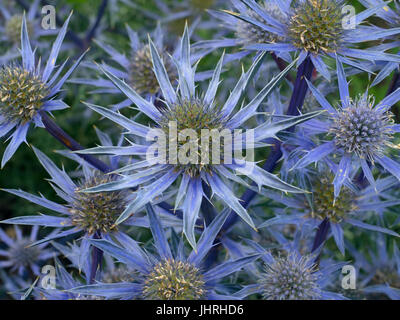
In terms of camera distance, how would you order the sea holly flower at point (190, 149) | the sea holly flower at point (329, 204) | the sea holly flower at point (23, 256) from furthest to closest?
the sea holly flower at point (23, 256), the sea holly flower at point (329, 204), the sea holly flower at point (190, 149)

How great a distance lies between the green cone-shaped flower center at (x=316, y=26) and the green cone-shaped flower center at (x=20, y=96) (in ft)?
3.40

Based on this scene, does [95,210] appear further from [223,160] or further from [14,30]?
[14,30]

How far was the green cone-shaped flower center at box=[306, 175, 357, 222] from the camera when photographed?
76.5 inches

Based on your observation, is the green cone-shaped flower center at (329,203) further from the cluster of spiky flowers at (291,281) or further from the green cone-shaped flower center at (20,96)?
the green cone-shaped flower center at (20,96)

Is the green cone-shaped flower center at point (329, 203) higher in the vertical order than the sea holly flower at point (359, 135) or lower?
lower

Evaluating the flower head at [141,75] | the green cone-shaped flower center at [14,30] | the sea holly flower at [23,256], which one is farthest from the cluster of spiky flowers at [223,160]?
the green cone-shaped flower center at [14,30]

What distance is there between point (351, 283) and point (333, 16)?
1.16 metres

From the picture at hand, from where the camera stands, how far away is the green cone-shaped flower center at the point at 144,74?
231 centimetres

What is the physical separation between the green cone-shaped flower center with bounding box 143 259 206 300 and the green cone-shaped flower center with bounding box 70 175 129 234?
29 cm

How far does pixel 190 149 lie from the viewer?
1523 millimetres

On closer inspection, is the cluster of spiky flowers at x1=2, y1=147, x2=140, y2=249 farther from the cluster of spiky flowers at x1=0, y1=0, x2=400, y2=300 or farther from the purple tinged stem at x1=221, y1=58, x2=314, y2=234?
the purple tinged stem at x1=221, y1=58, x2=314, y2=234

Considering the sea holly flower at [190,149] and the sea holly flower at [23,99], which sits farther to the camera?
the sea holly flower at [23,99]
